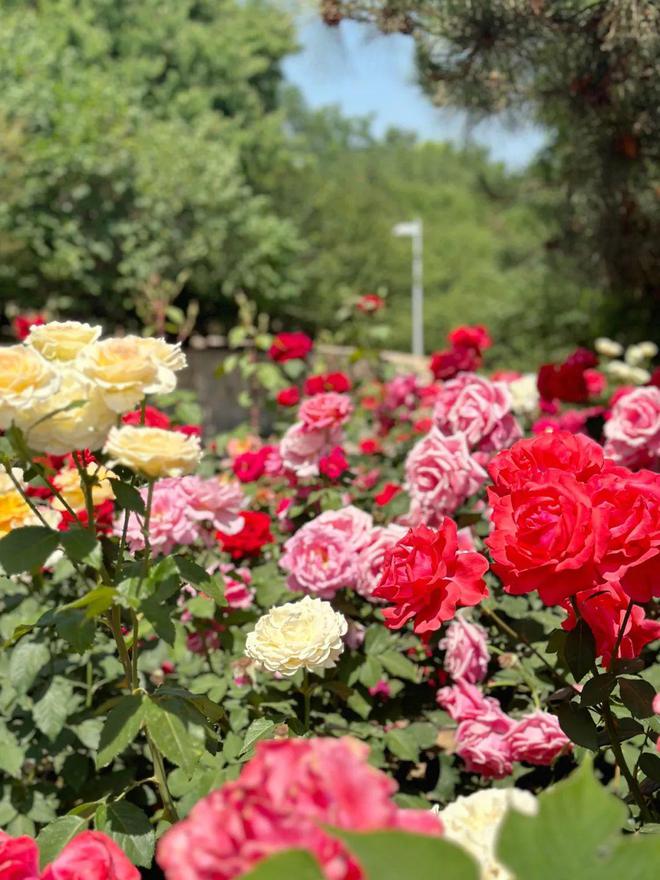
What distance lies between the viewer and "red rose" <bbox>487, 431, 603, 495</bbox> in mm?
1153

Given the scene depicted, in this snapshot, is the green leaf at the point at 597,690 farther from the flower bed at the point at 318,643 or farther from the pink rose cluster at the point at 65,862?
the pink rose cluster at the point at 65,862

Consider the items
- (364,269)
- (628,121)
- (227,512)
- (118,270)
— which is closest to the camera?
(227,512)

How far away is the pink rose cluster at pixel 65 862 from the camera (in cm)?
80

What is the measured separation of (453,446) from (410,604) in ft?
2.32

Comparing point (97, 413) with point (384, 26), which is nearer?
point (97, 413)

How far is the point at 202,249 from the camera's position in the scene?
17188 mm

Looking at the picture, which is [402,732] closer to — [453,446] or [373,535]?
[373,535]

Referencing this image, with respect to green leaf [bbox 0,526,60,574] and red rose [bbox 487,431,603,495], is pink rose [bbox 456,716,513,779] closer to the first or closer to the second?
red rose [bbox 487,431,603,495]

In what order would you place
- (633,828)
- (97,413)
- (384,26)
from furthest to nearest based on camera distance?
(384,26)
(633,828)
(97,413)

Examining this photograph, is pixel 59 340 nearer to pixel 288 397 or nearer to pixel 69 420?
pixel 69 420

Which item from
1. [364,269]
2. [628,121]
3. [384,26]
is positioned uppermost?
[384,26]

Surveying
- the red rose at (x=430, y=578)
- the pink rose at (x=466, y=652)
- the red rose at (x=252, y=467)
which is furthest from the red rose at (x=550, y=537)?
the red rose at (x=252, y=467)

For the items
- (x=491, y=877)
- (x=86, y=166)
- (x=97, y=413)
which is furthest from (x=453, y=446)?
(x=86, y=166)

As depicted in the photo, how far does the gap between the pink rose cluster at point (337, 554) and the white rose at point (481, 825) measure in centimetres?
97
